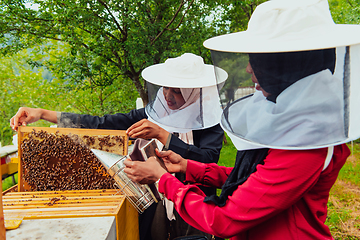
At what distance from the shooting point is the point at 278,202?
1.13 m

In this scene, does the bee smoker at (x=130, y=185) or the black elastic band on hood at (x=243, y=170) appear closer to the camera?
the black elastic band on hood at (x=243, y=170)

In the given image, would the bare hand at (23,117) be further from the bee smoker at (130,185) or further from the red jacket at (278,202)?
the red jacket at (278,202)

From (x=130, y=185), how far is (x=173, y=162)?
1.44 ft

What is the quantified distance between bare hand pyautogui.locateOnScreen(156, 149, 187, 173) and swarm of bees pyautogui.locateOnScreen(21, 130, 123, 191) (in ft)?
1.57

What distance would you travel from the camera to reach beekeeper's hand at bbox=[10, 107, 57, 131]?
2258 mm

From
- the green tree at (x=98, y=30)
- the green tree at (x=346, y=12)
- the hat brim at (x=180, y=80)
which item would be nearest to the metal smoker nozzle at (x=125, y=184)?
the hat brim at (x=180, y=80)

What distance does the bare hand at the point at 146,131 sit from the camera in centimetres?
213

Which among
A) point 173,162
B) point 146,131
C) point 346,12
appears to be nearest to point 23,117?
point 146,131

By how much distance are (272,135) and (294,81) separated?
255mm

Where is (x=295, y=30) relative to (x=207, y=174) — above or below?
above

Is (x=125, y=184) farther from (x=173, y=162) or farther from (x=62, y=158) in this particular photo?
(x=62, y=158)

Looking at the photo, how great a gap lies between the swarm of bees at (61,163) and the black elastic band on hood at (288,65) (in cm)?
139

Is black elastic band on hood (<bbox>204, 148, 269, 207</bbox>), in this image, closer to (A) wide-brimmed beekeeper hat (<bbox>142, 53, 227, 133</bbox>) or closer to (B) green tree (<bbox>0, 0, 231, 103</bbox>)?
(A) wide-brimmed beekeeper hat (<bbox>142, 53, 227, 133</bbox>)

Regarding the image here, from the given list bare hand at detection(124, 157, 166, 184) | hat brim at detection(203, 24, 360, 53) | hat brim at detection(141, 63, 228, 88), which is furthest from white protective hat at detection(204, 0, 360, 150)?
hat brim at detection(141, 63, 228, 88)
